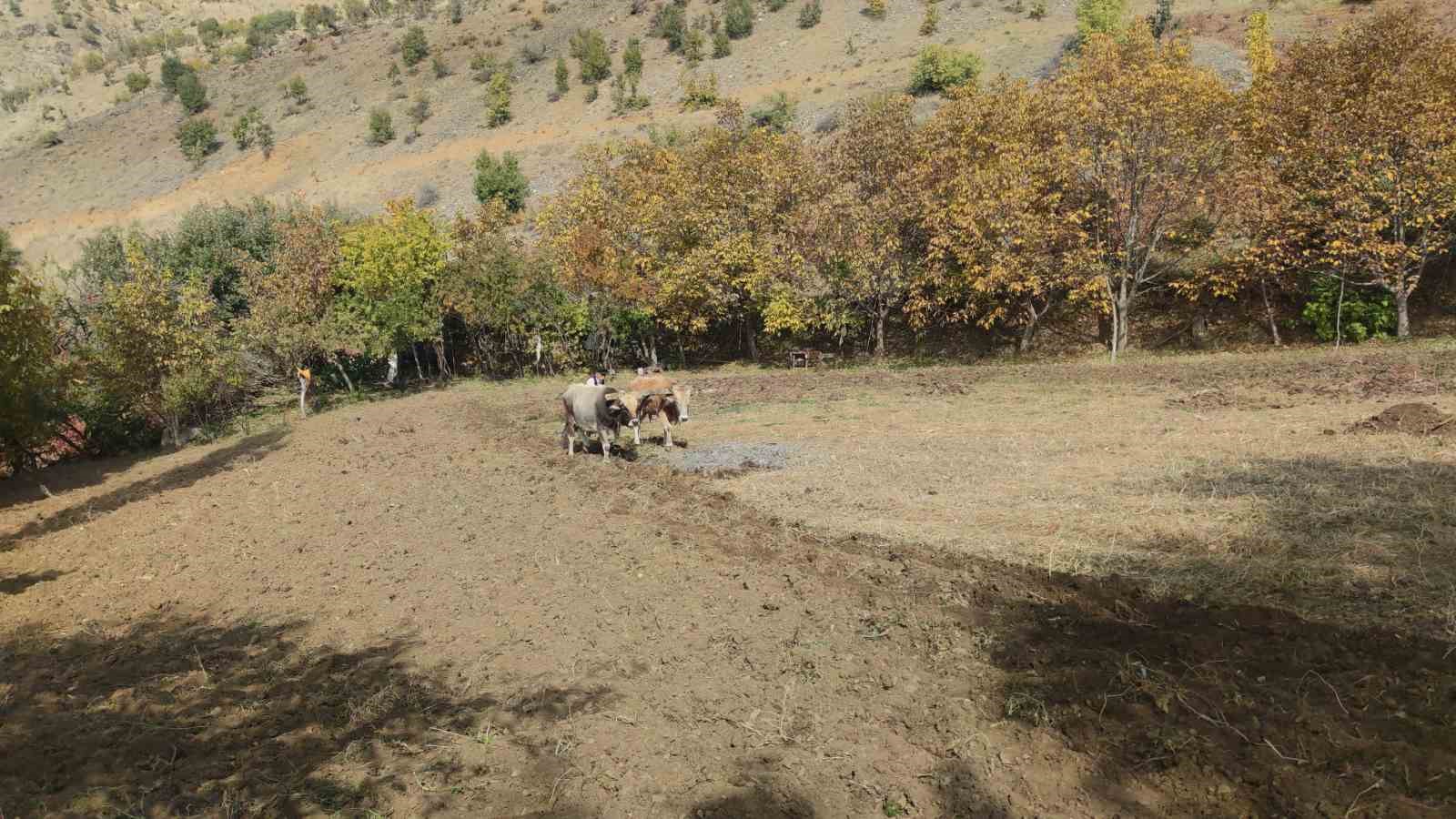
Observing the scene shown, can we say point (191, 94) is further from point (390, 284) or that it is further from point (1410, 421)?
point (1410, 421)

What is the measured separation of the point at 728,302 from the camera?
3281 centimetres

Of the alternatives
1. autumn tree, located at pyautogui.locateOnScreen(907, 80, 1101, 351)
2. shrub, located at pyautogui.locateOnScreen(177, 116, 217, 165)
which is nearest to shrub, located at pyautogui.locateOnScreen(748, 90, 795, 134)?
autumn tree, located at pyautogui.locateOnScreen(907, 80, 1101, 351)

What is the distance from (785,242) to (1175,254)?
47.9 ft

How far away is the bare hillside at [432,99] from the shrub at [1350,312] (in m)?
33.3

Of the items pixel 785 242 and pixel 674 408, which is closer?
pixel 674 408

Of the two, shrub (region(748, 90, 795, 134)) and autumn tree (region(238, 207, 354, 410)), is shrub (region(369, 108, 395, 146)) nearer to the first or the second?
shrub (region(748, 90, 795, 134))

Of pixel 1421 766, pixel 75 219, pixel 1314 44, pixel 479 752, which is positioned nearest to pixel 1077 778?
pixel 1421 766

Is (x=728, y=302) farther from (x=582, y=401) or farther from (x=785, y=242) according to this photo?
(x=582, y=401)

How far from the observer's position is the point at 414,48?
99.6 meters

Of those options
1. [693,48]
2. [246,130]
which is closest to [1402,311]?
[693,48]

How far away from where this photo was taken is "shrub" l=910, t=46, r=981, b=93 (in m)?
60.7

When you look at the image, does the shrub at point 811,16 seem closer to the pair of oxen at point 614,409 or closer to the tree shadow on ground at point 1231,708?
the pair of oxen at point 614,409

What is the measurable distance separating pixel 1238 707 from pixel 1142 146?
23.9 metres

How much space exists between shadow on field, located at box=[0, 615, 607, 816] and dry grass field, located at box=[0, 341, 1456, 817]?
0.03 meters
